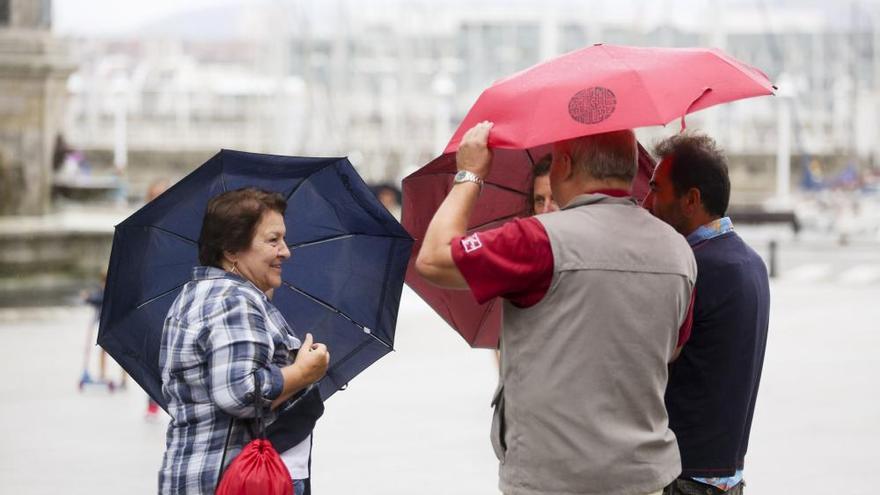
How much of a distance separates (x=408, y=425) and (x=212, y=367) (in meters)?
6.24

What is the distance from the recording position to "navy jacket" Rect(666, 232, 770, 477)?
173 inches

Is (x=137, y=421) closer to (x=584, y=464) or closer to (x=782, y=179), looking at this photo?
(x=584, y=464)

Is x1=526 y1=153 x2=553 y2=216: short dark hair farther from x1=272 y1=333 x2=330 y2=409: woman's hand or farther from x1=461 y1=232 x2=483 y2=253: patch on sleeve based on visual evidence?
x1=461 y1=232 x2=483 y2=253: patch on sleeve

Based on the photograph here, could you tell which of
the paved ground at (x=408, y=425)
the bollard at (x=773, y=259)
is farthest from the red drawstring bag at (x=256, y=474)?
the bollard at (x=773, y=259)

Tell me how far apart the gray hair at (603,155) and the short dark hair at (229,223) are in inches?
36.3

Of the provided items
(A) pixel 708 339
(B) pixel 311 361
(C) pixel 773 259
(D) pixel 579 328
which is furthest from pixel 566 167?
(C) pixel 773 259

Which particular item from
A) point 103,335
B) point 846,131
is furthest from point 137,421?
point 846,131

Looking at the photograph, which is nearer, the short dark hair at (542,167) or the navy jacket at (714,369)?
the navy jacket at (714,369)

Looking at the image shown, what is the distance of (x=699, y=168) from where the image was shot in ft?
14.5

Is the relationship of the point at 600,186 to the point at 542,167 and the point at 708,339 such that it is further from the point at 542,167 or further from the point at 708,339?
the point at 542,167

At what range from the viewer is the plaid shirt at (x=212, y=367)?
4.14 metres

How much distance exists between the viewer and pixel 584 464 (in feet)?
12.5

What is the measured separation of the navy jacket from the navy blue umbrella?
896mm

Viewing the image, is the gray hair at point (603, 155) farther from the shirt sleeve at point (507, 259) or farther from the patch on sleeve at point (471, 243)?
the patch on sleeve at point (471, 243)
